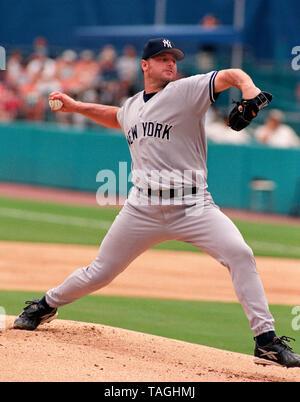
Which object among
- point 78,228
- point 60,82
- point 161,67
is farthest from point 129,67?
point 161,67

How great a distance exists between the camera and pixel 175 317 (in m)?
7.60

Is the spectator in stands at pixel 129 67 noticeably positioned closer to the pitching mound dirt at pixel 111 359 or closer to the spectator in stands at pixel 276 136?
the spectator in stands at pixel 276 136

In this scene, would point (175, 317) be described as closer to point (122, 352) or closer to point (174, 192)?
point (122, 352)

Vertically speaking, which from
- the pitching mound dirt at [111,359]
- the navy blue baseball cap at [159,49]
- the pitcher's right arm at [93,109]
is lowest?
the pitching mound dirt at [111,359]

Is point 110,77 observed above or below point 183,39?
below

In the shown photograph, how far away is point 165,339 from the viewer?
639 centimetres

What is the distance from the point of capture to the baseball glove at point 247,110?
4.86 meters

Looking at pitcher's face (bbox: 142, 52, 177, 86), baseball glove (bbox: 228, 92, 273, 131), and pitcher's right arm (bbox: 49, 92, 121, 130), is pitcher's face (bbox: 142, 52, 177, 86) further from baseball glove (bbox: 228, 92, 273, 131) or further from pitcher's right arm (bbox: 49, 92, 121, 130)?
baseball glove (bbox: 228, 92, 273, 131)

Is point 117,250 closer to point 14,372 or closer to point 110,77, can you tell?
point 14,372

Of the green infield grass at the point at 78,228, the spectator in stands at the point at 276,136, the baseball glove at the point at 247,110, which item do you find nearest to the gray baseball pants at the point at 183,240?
the baseball glove at the point at 247,110

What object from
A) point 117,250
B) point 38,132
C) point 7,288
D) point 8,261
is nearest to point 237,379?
point 117,250

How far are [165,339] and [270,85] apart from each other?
13.1m

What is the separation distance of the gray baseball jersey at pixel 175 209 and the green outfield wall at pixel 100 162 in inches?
391

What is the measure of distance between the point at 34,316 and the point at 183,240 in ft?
4.32
